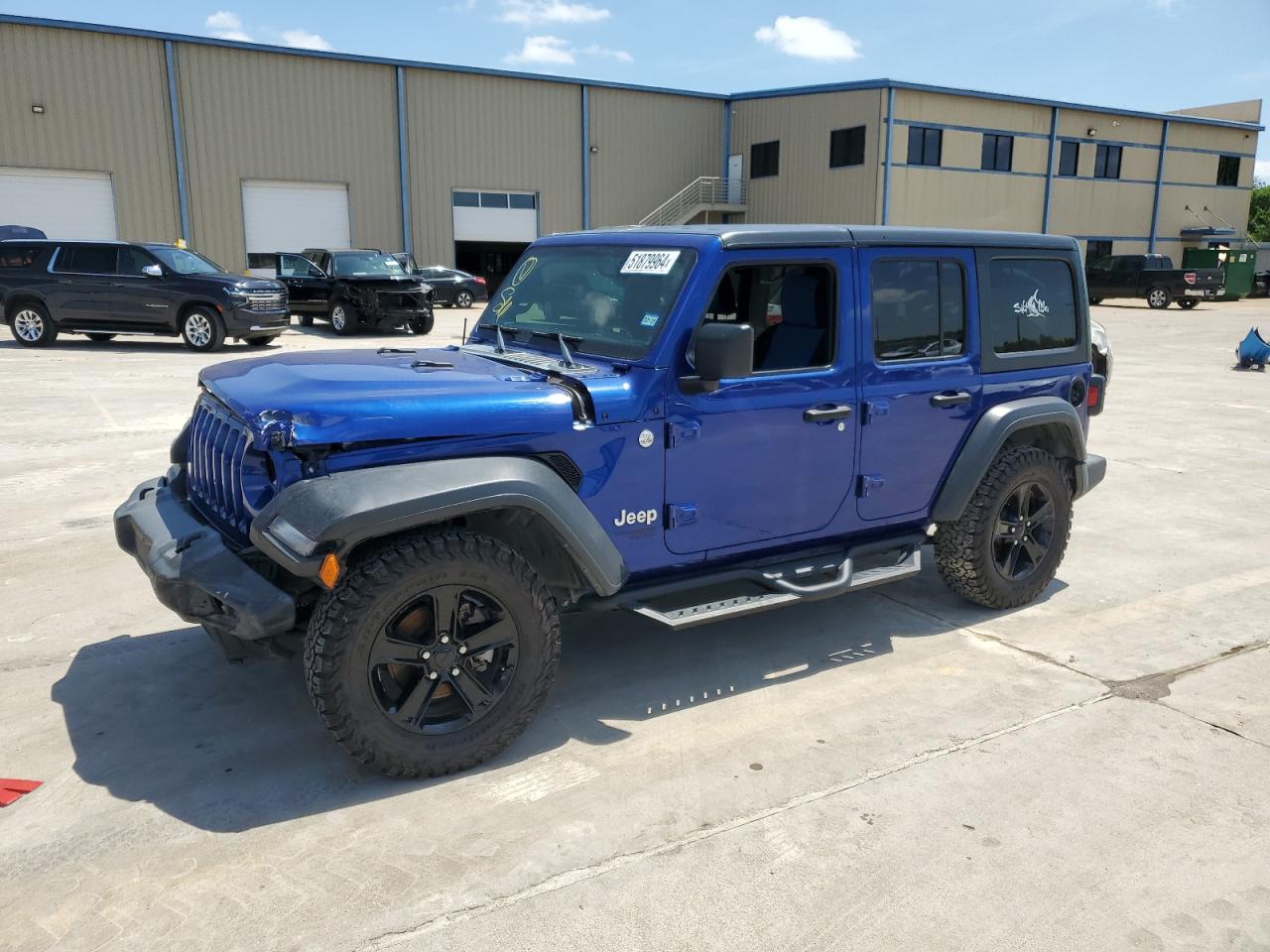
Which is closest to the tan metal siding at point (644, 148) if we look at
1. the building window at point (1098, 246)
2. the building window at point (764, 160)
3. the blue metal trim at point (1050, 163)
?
the building window at point (764, 160)

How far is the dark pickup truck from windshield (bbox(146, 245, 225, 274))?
2666cm

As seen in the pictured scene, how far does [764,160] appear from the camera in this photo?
3800cm

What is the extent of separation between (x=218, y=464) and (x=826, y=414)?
2.40 m

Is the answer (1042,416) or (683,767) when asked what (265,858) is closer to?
(683,767)

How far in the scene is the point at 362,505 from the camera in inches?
116

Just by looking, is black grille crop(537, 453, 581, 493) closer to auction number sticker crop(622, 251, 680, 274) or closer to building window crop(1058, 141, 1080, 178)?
auction number sticker crop(622, 251, 680, 274)

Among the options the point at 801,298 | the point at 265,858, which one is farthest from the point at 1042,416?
the point at 265,858

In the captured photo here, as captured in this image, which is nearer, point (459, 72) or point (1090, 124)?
point (459, 72)

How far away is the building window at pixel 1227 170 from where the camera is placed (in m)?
43.4

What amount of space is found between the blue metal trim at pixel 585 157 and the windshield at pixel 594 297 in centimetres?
3140

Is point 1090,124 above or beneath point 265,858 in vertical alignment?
above

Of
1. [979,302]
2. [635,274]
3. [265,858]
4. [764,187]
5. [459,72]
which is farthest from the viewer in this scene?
[764,187]

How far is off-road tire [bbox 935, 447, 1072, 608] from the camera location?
4.75 meters

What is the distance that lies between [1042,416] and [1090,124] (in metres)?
40.3
